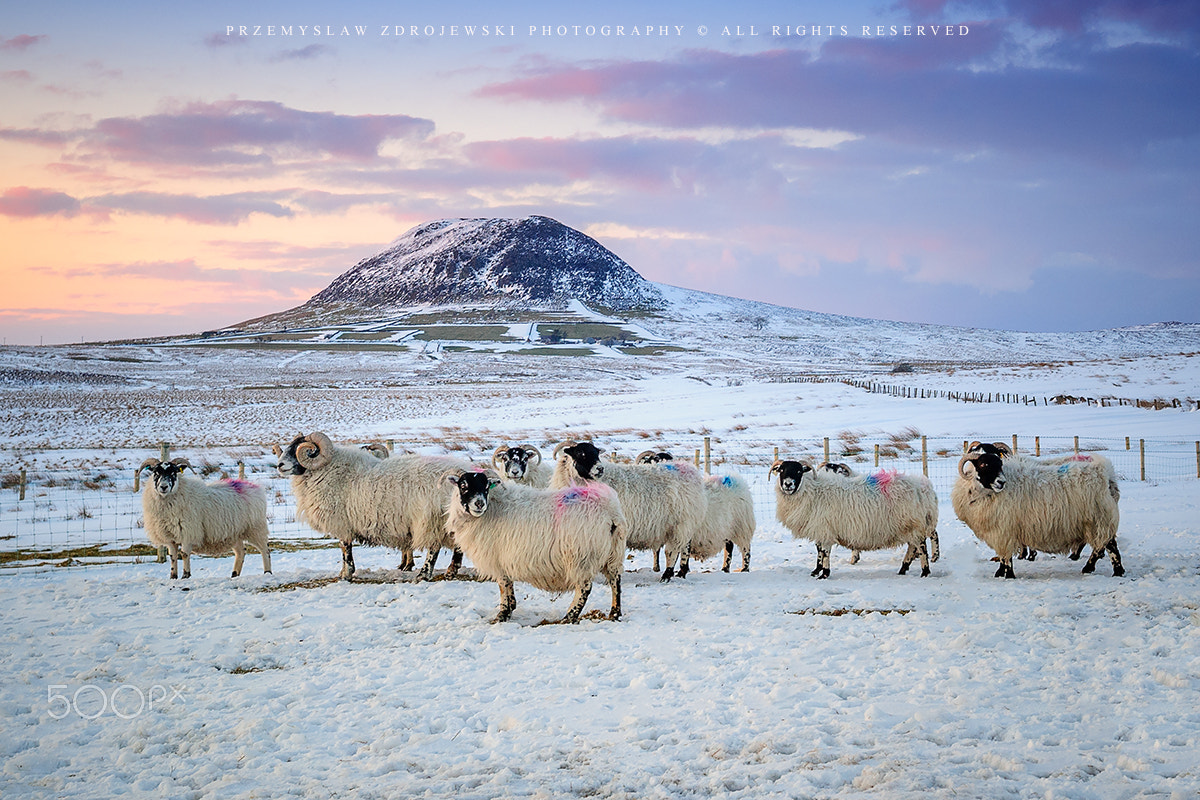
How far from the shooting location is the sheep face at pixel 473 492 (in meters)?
9.71

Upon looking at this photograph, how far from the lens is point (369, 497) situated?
12.3 metres

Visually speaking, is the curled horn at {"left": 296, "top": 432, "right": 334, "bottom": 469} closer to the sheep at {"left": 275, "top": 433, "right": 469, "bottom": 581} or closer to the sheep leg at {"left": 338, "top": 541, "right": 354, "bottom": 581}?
the sheep at {"left": 275, "top": 433, "right": 469, "bottom": 581}

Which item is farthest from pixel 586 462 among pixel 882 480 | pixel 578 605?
pixel 882 480

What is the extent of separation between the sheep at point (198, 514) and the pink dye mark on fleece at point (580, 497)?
618 cm

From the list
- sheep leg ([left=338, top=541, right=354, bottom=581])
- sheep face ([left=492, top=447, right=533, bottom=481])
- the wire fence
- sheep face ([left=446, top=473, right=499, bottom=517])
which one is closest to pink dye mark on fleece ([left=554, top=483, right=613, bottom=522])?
sheep face ([left=446, top=473, right=499, bottom=517])

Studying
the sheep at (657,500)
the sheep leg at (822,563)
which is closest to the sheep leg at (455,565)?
the sheep at (657,500)

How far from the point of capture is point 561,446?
12.2 m

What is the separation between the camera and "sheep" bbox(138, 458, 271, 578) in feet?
41.5

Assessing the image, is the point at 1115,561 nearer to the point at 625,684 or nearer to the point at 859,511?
the point at 859,511

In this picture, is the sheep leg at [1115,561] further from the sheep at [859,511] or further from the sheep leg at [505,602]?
the sheep leg at [505,602]

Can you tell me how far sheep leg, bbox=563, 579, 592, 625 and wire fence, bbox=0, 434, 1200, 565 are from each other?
30.9 ft

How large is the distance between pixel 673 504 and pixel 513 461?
258 cm

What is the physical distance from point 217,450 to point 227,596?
22.6 m

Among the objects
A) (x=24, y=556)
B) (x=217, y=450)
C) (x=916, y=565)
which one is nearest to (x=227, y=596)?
(x=24, y=556)
